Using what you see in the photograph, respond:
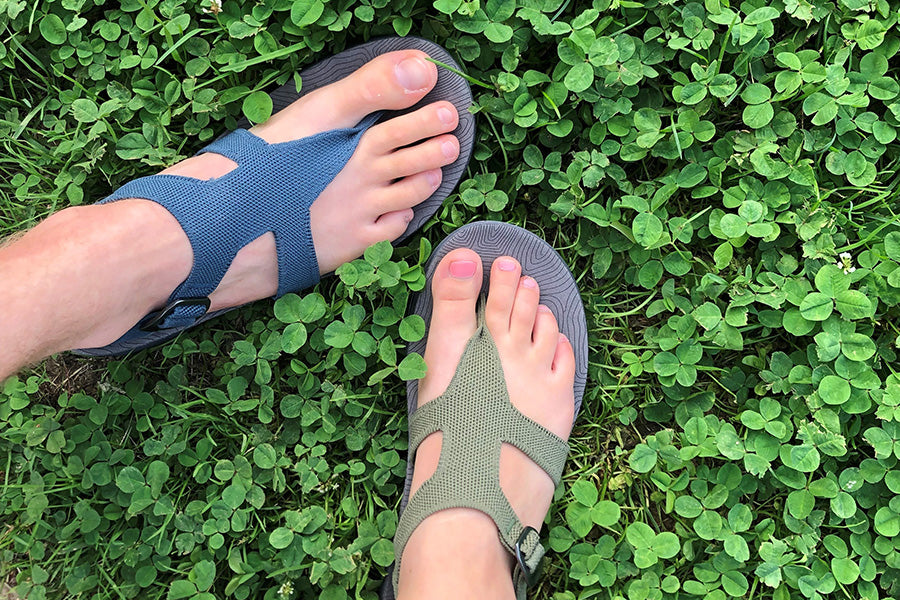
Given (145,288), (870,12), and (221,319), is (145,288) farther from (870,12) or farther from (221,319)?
(870,12)

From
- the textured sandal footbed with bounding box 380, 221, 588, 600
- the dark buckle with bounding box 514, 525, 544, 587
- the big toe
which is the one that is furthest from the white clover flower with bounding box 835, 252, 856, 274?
the dark buckle with bounding box 514, 525, 544, 587

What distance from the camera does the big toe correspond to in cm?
184

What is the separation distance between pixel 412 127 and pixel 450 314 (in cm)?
51

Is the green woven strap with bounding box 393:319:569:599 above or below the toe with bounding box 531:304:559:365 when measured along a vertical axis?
below

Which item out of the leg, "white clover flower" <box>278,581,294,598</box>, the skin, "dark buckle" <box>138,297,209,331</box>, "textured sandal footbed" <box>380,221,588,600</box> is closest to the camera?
the leg

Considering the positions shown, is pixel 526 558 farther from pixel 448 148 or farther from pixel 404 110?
pixel 404 110

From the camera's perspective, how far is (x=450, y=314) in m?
1.86

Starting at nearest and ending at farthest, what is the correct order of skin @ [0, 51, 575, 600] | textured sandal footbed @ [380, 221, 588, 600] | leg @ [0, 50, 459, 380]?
leg @ [0, 50, 459, 380], skin @ [0, 51, 575, 600], textured sandal footbed @ [380, 221, 588, 600]

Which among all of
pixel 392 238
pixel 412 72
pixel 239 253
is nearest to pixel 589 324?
pixel 392 238

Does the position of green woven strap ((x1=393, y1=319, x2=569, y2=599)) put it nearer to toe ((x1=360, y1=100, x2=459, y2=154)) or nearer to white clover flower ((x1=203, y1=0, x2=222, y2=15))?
toe ((x1=360, y1=100, x2=459, y2=154))

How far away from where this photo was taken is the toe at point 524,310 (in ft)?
6.12

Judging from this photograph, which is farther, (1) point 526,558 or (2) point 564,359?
(2) point 564,359

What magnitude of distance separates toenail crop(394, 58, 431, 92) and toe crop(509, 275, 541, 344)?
593 mm

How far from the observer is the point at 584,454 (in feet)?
6.15
